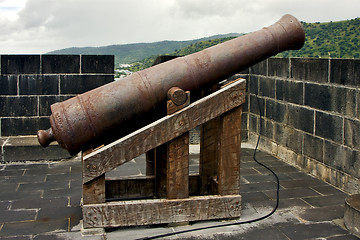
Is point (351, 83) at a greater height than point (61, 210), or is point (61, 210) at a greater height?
point (351, 83)

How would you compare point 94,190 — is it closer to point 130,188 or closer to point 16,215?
point 130,188

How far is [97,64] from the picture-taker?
750cm

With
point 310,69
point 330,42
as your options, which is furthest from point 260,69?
point 330,42

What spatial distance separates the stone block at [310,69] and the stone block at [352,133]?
2.44 ft

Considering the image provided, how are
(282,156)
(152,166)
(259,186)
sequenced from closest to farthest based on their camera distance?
(152,166) < (259,186) < (282,156)

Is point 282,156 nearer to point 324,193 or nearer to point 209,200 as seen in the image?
point 324,193

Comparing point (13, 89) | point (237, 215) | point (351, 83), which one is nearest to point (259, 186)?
point (237, 215)

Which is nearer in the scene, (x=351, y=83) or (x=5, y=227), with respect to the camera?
(x=5, y=227)

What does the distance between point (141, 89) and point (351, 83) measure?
2587mm

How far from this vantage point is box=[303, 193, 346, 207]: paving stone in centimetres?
491

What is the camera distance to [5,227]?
14.0ft

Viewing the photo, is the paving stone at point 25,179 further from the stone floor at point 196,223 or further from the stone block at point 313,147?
the stone block at point 313,147

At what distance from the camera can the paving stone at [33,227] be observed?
→ 414cm

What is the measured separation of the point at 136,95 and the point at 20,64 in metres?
3.82
